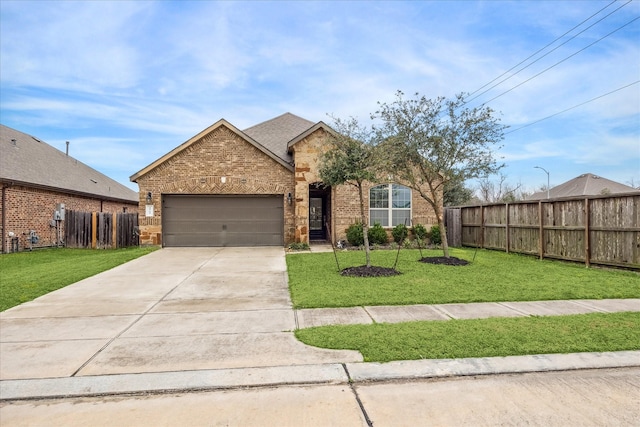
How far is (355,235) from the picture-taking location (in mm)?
15789

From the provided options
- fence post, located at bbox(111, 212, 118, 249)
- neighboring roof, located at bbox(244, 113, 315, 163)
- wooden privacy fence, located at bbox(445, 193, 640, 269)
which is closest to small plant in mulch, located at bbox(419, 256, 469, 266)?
wooden privacy fence, located at bbox(445, 193, 640, 269)

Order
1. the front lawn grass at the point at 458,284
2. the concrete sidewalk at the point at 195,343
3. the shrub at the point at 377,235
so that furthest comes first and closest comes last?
the shrub at the point at 377,235
the front lawn grass at the point at 458,284
the concrete sidewalk at the point at 195,343

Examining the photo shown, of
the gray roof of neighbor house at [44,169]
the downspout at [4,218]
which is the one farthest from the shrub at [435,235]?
the downspout at [4,218]

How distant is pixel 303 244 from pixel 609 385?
502 inches

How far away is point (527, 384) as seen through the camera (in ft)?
11.3

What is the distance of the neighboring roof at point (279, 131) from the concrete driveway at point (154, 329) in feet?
38.8

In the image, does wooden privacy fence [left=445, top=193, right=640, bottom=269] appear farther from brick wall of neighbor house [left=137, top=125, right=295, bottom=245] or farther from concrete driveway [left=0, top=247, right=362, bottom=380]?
brick wall of neighbor house [left=137, top=125, right=295, bottom=245]

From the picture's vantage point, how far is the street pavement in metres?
3.00

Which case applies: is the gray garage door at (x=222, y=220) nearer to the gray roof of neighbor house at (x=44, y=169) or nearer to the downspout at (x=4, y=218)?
the downspout at (x=4, y=218)

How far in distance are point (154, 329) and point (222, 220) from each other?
1161 cm

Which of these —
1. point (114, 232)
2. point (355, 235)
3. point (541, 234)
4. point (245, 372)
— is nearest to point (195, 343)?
point (245, 372)

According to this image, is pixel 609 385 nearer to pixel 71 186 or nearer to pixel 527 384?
pixel 527 384

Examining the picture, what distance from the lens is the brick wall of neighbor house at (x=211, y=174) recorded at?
16125 mm

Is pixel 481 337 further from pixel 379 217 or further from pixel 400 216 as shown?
pixel 400 216
